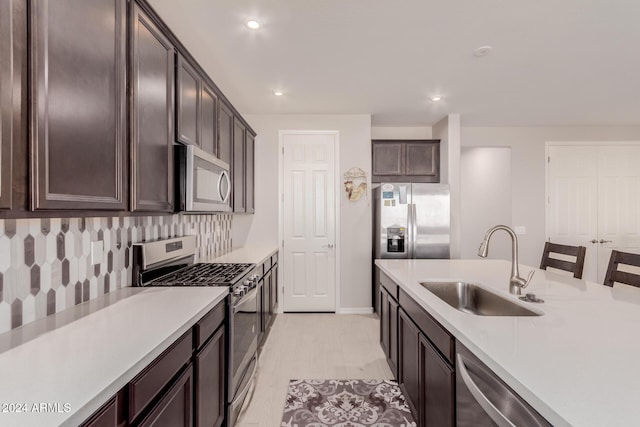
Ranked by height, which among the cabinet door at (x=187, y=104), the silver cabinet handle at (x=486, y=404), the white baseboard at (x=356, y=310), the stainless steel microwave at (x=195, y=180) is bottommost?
the white baseboard at (x=356, y=310)

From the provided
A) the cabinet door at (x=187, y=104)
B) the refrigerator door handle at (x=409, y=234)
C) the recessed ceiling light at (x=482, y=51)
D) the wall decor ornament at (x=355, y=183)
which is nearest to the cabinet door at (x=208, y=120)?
the cabinet door at (x=187, y=104)

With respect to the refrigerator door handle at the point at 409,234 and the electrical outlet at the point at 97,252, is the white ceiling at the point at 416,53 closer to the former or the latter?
the refrigerator door handle at the point at 409,234

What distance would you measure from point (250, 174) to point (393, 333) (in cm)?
245

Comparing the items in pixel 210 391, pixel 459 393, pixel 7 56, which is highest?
pixel 7 56

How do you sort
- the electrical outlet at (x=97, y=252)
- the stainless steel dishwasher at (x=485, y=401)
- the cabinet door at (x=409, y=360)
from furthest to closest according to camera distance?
the cabinet door at (x=409, y=360) → the electrical outlet at (x=97, y=252) → the stainless steel dishwasher at (x=485, y=401)

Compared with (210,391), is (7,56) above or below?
above

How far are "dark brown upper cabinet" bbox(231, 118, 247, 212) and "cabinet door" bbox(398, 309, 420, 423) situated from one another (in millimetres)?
1963

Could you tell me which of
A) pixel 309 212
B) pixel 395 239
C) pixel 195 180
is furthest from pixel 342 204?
pixel 195 180

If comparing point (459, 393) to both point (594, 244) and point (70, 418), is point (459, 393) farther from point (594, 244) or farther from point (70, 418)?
point (594, 244)

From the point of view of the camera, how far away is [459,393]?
3.75 ft

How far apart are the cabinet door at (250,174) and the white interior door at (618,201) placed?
5045 mm

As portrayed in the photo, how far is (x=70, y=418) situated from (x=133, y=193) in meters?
0.93

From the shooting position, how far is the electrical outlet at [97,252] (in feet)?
4.89

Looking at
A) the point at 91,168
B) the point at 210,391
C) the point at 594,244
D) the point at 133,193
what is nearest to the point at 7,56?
the point at 91,168
